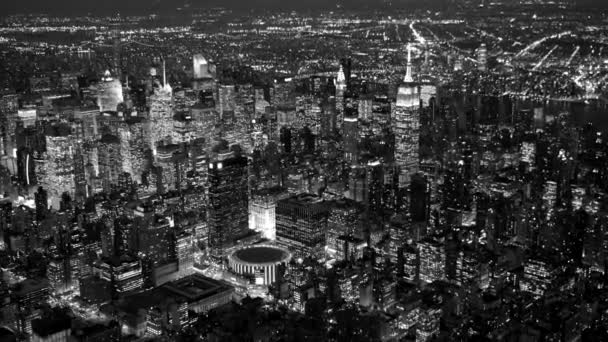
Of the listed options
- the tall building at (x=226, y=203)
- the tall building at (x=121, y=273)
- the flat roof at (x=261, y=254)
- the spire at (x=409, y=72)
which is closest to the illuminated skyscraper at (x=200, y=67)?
the spire at (x=409, y=72)

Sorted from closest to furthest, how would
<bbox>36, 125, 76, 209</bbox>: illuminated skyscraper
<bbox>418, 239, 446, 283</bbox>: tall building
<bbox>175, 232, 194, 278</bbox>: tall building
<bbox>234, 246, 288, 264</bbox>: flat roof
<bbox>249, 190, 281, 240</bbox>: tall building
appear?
1. <bbox>418, 239, 446, 283</bbox>: tall building
2. <bbox>234, 246, 288, 264</bbox>: flat roof
3. <bbox>175, 232, 194, 278</bbox>: tall building
4. <bbox>249, 190, 281, 240</bbox>: tall building
5. <bbox>36, 125, 76, 209</bbox>: illuminated skyscraper

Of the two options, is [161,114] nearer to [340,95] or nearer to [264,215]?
[340,95]

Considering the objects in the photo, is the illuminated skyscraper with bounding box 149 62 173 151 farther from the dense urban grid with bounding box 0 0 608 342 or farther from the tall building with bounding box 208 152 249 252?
the tall building with bounding box 208 152 249 252

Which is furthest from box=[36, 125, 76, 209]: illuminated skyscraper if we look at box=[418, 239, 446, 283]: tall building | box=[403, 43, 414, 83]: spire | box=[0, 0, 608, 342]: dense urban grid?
box=[403, 43, 414, 83]: spire

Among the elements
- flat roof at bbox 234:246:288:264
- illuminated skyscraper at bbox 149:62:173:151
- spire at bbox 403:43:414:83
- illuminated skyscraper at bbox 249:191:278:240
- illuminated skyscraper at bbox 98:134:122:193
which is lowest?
flat roof at bbox 234:246:288:264

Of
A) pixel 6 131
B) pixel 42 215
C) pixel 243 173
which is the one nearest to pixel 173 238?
pixel 243 173

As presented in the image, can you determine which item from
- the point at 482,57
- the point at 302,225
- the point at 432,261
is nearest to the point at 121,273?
the point at 302,225

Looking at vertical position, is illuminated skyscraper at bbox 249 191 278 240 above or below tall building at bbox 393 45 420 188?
below
